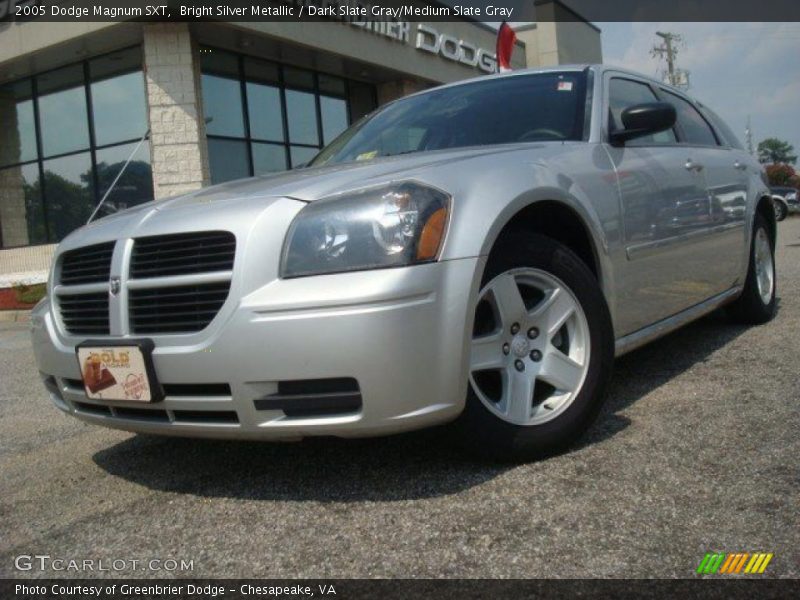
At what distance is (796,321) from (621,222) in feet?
8.06

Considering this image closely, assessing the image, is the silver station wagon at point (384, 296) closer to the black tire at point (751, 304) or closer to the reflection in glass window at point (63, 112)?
the black tire at point (751, 304)

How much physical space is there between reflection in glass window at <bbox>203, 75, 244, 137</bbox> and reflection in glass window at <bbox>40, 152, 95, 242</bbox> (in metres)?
2.63

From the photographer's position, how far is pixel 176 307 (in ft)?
7.82

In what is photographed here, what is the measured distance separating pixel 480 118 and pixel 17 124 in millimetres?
15507

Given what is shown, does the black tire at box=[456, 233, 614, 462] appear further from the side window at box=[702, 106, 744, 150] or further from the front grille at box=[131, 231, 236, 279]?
the side window at box=[702, 106, 744, 150]

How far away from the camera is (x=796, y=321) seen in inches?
194

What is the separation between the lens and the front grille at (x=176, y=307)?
2.32 m

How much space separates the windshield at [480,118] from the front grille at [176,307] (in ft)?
4.62

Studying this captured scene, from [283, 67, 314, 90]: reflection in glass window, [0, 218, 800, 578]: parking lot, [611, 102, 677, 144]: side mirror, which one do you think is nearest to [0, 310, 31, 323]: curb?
[283, 67, 314, 90]: reflection in glass window

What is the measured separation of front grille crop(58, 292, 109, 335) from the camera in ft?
8.55

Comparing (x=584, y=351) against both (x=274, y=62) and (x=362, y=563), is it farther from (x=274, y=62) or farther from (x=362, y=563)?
(x=274, y=62)

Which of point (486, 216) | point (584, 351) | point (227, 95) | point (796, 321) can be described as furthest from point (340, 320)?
point (227, 95)

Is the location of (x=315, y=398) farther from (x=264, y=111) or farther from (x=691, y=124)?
(x=264, y=111)

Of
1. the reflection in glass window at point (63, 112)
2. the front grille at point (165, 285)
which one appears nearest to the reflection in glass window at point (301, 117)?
the reflection in glass window at point (63, 112)
